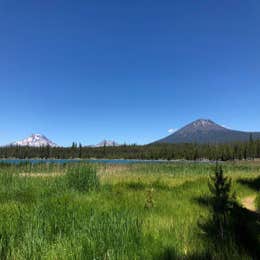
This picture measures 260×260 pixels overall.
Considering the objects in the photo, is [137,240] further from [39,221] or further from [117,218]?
[39,221]

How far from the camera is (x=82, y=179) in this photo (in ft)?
41.4

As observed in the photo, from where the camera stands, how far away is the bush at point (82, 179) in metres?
12.4

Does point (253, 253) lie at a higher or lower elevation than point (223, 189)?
lower

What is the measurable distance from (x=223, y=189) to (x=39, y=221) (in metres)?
3.37

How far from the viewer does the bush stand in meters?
12.4

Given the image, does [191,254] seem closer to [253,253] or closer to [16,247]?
[253,253]

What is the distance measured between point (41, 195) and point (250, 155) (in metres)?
152

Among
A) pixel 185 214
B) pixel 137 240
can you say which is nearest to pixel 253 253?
pixel 137 240

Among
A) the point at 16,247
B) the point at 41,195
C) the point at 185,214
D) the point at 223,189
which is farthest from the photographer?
the point at 41,195

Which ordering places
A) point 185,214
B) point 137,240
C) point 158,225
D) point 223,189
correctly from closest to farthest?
point 137,240, point 223,189, point 158,225, point 185,214

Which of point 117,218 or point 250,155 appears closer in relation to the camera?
point 117,218

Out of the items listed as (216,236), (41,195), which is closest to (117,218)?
(216,236)

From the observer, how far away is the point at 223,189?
5.63m

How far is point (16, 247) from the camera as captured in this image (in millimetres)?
4609
